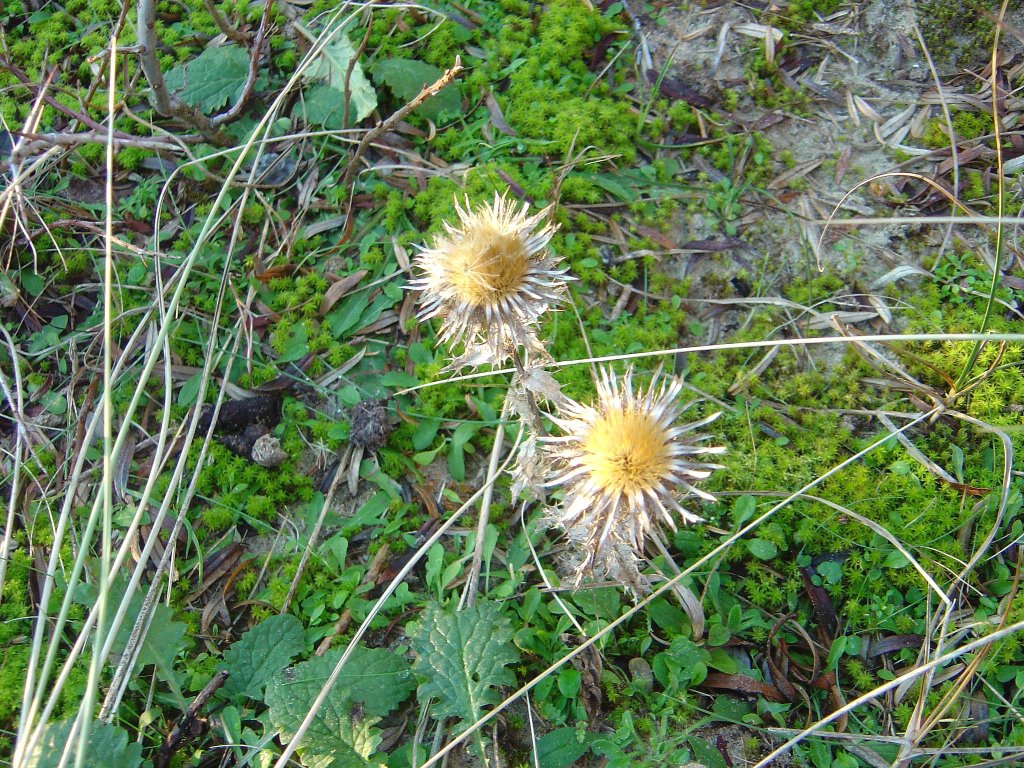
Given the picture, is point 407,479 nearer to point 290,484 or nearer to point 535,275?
point 290,484

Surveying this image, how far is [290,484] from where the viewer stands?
9.21ft

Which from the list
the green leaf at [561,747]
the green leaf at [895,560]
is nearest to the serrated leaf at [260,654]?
the green leaf at [561,747]

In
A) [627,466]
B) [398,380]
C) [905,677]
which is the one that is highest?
[627,466]

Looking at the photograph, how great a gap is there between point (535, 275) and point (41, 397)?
2.32m

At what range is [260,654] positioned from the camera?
2457mm

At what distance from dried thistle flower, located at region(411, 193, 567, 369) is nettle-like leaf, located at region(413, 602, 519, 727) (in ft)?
3.15

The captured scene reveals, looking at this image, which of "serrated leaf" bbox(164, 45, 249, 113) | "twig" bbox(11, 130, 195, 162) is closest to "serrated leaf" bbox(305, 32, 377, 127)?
"serrated leaf" bbox(164, 45, 249, 113)

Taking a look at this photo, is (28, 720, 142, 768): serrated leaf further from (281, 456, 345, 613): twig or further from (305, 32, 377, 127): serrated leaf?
(305, 32, 377, 127): serrated leaf

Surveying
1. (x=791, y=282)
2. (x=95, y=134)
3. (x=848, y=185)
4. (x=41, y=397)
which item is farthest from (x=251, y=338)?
(x=848, y=185)

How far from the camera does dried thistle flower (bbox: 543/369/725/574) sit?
173cm

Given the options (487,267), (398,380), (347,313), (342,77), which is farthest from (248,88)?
(487,267)

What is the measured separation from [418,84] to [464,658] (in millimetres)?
2642

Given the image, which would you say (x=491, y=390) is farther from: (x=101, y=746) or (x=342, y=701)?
(x=101, y=746)

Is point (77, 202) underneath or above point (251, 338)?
above
